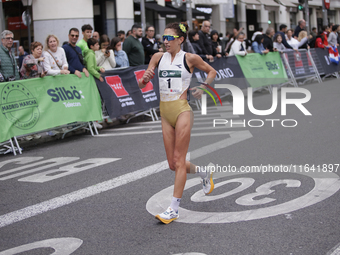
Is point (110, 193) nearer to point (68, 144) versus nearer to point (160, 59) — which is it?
point (160, 59)

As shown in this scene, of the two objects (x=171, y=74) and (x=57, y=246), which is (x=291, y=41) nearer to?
(x=171, y=74)

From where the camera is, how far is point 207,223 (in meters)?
4.35

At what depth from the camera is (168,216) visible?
4438 mm

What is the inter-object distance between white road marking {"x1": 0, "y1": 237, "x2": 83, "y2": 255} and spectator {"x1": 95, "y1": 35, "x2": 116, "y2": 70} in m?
7.64

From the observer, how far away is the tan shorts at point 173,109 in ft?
15.8

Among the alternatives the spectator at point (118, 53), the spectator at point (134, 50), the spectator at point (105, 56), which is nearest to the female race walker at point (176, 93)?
the spectator at point (105, 56)

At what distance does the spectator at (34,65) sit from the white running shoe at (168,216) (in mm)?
5596

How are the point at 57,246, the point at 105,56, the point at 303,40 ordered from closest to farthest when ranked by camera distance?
the point at 57,246 → the point at 105,56 → the point at 303,40

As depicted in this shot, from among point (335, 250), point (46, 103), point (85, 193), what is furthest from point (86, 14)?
point (335, 250)

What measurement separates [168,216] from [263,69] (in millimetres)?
12094

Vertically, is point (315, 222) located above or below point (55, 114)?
below

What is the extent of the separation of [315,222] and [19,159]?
5.54m

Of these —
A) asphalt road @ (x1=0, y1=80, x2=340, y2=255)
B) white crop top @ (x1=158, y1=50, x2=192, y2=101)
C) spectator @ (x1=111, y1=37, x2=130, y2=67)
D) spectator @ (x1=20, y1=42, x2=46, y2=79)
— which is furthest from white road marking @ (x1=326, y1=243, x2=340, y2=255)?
spectator @ (x1=111, y1=37, x2=130, y2=67)

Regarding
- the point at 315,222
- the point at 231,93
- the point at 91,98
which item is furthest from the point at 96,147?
the point at 231,93
